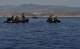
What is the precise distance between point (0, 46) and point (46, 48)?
4.04 m

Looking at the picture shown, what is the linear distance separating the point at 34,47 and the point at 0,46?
9.49 feet

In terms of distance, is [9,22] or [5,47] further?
[9,22]

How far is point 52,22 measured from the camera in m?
81.5

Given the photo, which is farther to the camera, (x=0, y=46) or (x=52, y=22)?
(x=52, y=22)

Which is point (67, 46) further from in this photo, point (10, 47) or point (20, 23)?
point (20, 23)

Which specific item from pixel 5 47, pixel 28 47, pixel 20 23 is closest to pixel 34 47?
pixel 28 47

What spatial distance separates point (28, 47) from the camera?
30297 mm

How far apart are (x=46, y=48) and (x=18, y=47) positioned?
7.88 feet

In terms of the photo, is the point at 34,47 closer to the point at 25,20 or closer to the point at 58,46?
the point at 58,46

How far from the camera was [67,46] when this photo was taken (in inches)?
1227

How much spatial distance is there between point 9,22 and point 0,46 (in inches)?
1925

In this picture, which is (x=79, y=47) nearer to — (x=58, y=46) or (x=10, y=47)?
(x=58, y=46)

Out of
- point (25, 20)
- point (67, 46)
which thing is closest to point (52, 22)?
point (25, 20)

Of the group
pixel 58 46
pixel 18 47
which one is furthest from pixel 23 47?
pixel 58 46
